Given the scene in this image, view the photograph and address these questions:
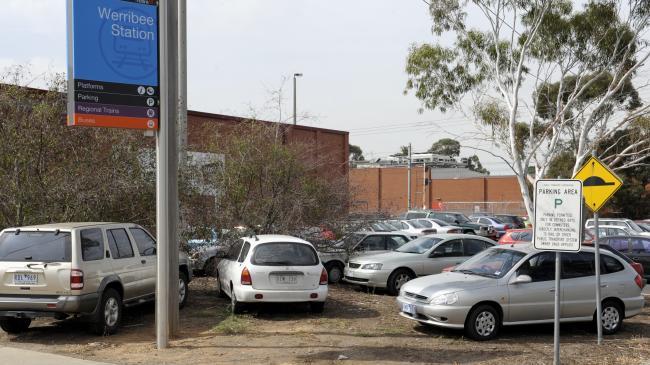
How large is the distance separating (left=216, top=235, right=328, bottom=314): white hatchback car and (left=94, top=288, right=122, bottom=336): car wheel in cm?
203

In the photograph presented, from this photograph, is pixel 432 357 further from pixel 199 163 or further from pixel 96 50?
pixel 199 163

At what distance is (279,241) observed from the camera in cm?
1156

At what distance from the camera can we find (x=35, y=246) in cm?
943

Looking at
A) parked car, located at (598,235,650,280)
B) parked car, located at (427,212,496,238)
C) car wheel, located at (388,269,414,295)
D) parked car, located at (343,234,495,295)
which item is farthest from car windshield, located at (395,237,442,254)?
parked car, located at (427,212,496,238)

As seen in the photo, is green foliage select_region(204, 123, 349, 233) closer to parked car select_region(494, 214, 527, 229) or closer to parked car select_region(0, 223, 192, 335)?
parked car select_region(0, 223, 192, 335)

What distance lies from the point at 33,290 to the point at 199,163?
684cm

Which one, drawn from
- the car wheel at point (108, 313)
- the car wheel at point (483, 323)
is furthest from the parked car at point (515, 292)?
the car wheel at point (108, 313)

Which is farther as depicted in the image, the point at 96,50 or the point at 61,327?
the point at 61,327

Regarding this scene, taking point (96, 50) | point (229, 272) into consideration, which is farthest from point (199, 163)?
point (96, 50)

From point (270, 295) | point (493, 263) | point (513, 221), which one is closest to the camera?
point (493, 263)

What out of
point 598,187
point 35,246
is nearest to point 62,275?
point 35,246

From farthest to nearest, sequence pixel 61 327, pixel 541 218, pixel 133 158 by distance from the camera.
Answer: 1. pixel 133 158
2. pixel 61 327
3. pixel 541 218

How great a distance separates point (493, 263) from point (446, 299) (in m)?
1.47

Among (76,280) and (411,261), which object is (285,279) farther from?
(411,261)
